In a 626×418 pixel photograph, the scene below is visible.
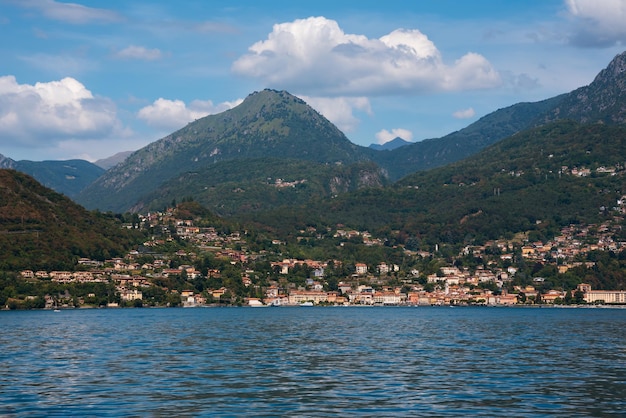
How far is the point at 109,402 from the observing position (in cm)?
4241

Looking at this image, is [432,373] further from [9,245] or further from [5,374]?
[9,245]

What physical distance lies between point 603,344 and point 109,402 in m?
48.7

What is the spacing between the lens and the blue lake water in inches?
1623

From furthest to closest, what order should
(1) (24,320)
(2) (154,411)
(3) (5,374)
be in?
1. (1) (24,320)
2. (3) (5,374)
3. (2) (154,411)

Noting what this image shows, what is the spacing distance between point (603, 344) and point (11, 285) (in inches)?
4588

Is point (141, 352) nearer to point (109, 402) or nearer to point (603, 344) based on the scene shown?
point (109, 402)

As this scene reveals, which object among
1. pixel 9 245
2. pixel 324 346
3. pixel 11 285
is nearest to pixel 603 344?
pixel 324 346

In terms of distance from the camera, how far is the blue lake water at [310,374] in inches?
1623

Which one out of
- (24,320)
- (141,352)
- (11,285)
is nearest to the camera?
(141,352)

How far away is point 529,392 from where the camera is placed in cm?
4591

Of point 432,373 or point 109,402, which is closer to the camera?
point 109,402

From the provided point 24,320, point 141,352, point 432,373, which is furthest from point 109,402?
point 24,320

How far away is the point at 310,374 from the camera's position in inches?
2099

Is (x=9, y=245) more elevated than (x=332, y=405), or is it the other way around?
(x=9, y=245)
